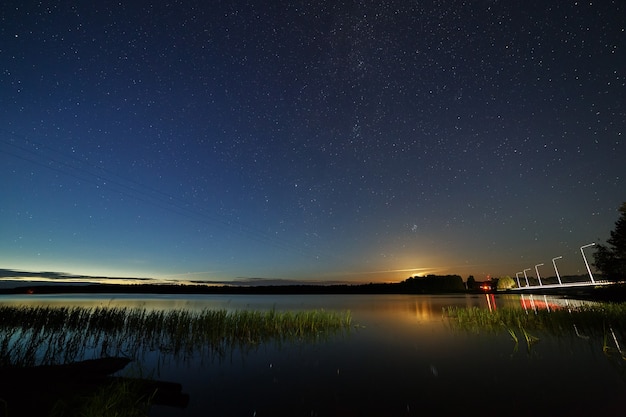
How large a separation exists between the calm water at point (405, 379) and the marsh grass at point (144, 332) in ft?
7.41

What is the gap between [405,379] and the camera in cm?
1227

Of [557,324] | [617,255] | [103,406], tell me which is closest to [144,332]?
[103,406]

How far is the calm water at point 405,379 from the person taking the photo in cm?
922

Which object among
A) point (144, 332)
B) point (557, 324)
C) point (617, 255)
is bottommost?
point (144, 332)

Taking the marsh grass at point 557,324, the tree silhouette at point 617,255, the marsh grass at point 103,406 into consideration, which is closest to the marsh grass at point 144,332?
the marsh grass at point 103,406

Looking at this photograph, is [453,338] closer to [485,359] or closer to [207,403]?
[485,359]

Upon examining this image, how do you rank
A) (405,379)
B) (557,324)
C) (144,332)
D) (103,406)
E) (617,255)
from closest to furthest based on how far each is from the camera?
(103,406)
(405,379)
(557,324)
(144,332)
(617,255)

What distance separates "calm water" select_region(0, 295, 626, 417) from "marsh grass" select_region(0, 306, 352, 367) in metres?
2.26

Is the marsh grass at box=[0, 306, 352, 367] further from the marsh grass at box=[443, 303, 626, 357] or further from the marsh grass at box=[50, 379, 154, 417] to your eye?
the marsh grass at box=[443, 303, 626, 357]

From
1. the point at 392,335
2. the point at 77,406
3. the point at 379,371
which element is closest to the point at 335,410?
the point at 379,371

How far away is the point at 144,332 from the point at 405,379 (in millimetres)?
16530

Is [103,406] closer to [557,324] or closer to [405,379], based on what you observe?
[405,379]

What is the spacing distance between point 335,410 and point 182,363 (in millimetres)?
8406

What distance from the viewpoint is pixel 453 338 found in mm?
20141
